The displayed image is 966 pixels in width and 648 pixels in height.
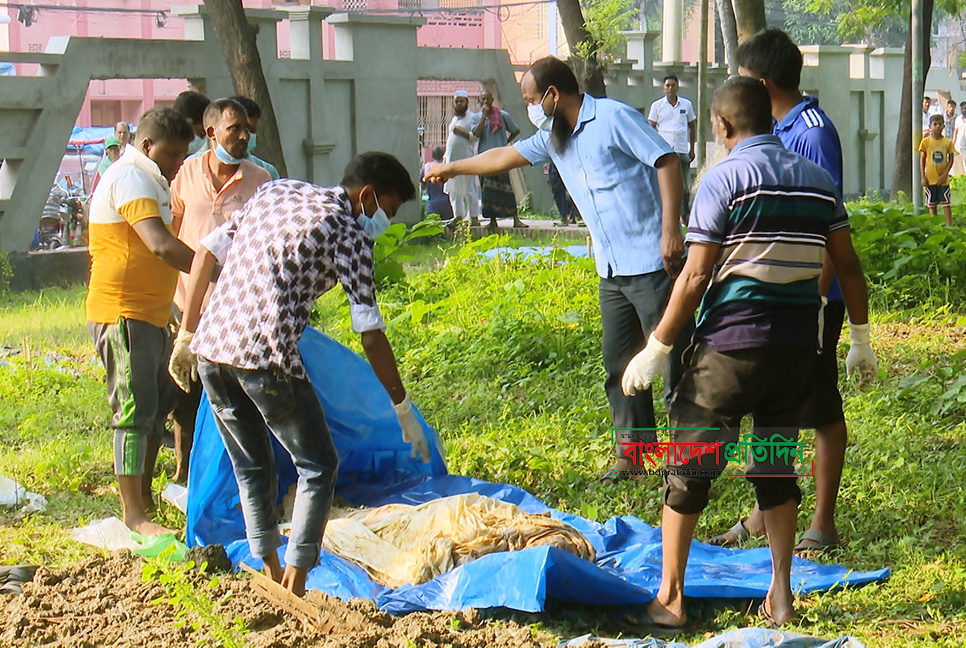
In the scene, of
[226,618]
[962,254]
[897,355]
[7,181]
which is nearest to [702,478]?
[226,618]

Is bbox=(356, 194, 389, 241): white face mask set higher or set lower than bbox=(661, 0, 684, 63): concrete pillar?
lower

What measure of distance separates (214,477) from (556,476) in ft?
5.56

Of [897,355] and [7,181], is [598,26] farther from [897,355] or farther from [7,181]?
[7,181]

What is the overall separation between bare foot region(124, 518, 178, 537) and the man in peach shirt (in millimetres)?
615

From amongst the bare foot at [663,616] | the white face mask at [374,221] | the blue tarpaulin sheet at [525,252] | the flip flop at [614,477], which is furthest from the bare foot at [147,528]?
the blue tarpaulin sheet at [525,252]

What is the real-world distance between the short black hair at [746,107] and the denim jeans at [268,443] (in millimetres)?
1613

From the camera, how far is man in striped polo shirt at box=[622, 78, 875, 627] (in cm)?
369

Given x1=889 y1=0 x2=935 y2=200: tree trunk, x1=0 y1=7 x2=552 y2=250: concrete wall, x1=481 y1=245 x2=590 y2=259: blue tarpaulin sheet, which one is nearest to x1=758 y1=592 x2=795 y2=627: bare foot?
x1=481 y1=245 x2=590 y2=259: blue tarpaulin sheet

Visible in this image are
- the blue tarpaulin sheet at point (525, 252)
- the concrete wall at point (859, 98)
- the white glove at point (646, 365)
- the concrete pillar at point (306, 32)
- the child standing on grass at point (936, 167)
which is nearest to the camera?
the white glove at point (646, 365)

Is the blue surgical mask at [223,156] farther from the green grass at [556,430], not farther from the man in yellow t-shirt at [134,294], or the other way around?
the green grass at [556,430]

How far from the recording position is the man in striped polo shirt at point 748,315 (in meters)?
3.69

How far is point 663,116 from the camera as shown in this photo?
→ 1623cm

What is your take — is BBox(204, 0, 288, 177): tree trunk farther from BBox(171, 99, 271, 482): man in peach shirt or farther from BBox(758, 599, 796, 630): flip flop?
BBox(758, 599, 796, 630): flip flop

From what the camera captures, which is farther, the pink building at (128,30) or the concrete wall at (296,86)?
the pink building at (128,30)
